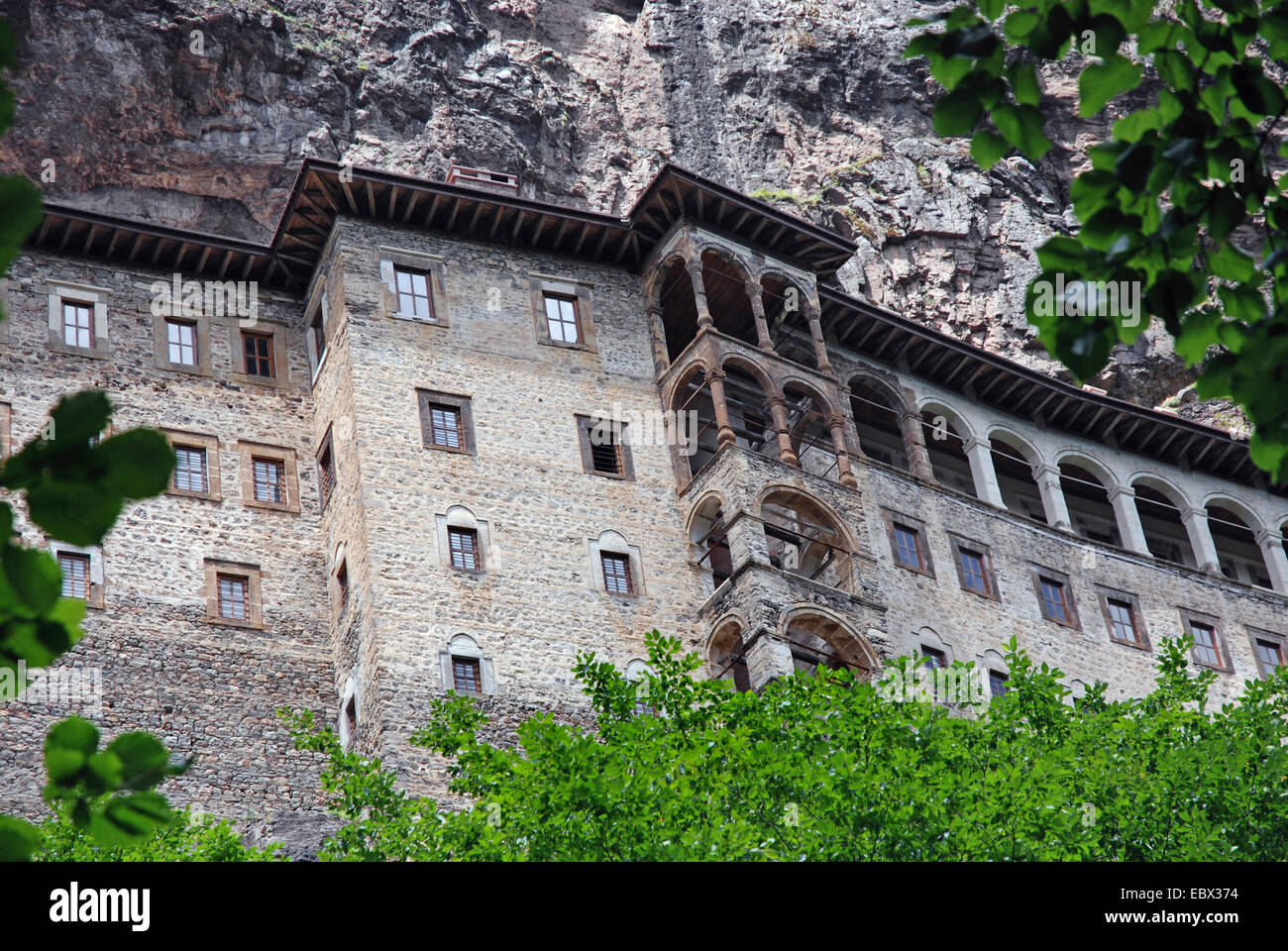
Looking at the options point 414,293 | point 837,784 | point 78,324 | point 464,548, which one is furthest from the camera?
point 414,293

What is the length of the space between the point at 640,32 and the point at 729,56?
265cm

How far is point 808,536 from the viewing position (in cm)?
3128

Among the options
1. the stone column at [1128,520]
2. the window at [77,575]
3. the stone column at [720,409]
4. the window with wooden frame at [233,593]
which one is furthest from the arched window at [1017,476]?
the window at [77,575]

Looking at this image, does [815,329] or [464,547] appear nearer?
[464,547]

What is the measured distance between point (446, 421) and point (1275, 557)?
1989cm

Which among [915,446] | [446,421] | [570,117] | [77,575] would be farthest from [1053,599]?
[77,575]

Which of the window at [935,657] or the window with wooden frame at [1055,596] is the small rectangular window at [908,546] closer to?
the window at [935,657]

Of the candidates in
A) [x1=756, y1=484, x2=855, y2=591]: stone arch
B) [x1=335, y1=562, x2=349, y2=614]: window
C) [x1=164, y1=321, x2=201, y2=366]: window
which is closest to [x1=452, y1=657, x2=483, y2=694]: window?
[x1=335, y1=562, x2=349, y2=614]: window

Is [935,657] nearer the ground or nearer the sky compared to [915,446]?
nearer the ground

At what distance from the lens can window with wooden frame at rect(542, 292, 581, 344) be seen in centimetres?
3272

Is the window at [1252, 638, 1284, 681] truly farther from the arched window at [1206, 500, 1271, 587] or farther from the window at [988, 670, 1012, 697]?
the window at [988, 670, 1012, 697]

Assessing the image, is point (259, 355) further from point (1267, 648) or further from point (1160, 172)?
point (1160, 172)

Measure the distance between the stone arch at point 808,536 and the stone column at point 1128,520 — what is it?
8859 mm

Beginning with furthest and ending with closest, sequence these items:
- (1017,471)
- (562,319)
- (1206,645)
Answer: (1017,471) < (1206,645) < (562,319)
